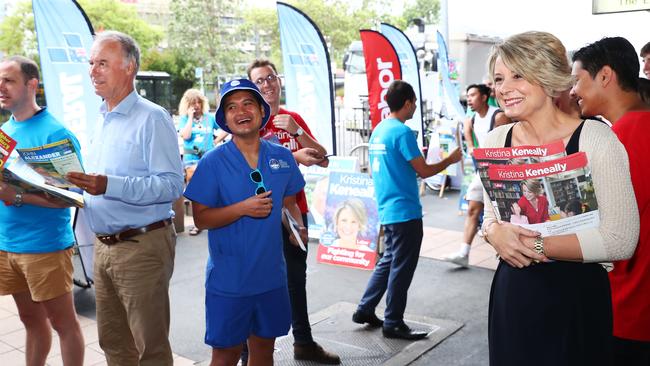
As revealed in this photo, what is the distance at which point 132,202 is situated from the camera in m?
2.79

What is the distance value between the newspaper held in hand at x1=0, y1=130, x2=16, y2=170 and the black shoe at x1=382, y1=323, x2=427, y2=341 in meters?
2.85

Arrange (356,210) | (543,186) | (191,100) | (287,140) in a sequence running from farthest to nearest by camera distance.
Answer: (191,100), (356,210), (287,140), (543,186)

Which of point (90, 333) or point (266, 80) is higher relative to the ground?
point (266, 80)

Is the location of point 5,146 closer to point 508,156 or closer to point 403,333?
point 508,156

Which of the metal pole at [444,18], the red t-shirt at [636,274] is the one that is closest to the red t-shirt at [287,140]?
the red t-shirt at [636,274]

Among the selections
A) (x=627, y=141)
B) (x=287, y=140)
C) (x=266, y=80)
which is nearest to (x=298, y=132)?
(x=287, y=140)

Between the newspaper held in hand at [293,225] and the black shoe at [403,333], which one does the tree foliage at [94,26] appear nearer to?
the black shoe at [403,333]

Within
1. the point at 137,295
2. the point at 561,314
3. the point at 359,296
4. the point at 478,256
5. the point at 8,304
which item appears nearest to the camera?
the point at 561,314

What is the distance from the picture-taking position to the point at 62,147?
2.73m

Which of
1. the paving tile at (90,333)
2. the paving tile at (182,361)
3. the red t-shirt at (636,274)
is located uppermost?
the red t-shirt at (636,274)

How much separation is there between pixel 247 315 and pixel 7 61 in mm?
2050

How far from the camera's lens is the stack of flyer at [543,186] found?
1707mm

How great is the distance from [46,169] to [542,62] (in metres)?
2.28

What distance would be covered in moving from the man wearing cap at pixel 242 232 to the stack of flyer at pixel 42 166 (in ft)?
2.03
